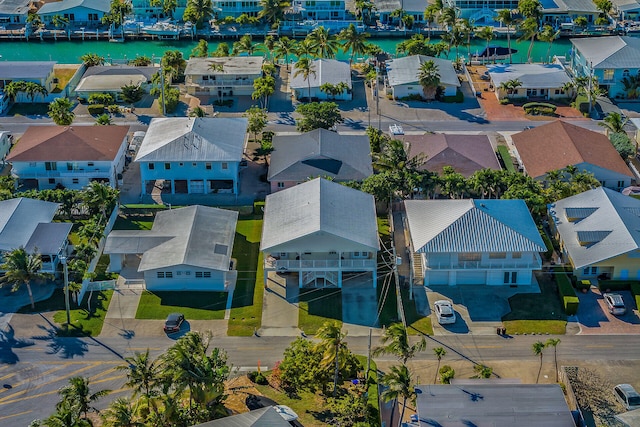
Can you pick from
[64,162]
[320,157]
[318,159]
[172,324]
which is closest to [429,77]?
[320,157]

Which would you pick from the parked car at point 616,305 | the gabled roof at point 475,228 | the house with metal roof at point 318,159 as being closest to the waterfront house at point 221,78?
the house with metal roof at point 318,159

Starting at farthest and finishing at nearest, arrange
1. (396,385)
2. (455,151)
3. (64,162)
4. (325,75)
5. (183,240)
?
(325,75)
(455,151)
(64,162)
(183,240)
(396,385)

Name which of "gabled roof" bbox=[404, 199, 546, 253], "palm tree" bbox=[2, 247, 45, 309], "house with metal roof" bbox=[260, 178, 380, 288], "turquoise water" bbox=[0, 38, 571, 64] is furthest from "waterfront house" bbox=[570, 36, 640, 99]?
"palm tree" bbox=[2, 247, 45, 309]

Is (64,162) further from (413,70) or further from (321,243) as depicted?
(413,70)

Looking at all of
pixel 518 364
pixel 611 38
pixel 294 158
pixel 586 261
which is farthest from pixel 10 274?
pixel 611 38

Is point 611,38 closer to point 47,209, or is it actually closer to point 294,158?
point 294,158

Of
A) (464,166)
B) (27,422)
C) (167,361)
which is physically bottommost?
(27,422)

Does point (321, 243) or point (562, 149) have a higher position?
point (562, 149)
